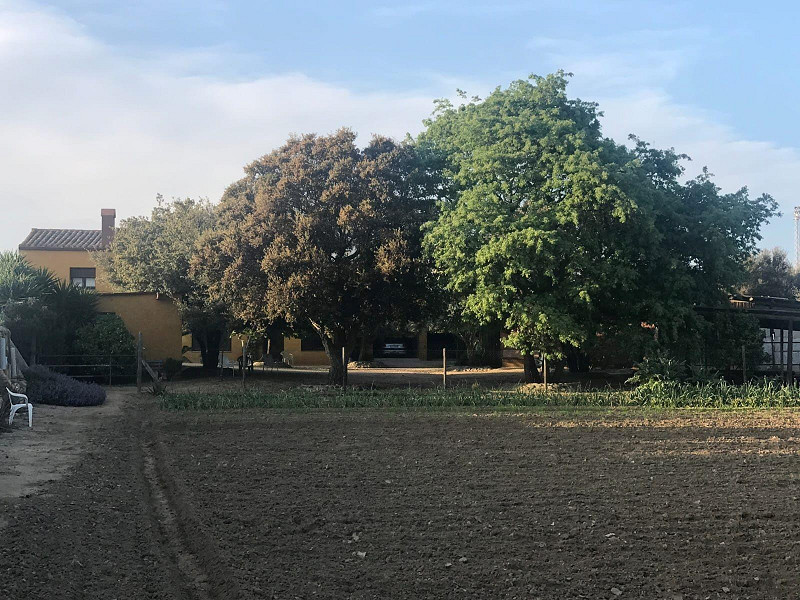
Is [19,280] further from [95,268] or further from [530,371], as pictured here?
[95,268]

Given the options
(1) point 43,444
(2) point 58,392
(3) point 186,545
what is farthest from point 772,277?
(3) point 186,545

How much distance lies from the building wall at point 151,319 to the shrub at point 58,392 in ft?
28.6

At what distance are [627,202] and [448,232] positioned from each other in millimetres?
4638

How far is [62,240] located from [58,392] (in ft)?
102

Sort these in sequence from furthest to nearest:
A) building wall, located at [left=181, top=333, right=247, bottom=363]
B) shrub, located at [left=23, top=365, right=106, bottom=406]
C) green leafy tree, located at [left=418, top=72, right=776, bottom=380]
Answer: building wall, located at [left=181, top=333, right=247, bottom=363]
green leafy tree, located at [left=418, top=72, right=776, bottom=380]
shrub, located at [left=23, top=365, right=106, bottom=406]

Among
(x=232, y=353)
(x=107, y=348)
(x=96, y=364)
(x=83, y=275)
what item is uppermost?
(x=83, y=275)

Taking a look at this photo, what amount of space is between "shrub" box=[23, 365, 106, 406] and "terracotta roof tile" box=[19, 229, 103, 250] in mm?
27464

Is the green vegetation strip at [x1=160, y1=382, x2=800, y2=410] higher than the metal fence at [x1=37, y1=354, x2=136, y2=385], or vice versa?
the metal fence at [x1=37, y1=354, x2=136, y2=385]

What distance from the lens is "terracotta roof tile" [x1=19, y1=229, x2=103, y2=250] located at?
44719 mm

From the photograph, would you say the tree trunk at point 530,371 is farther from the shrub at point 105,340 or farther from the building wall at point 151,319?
the shrub at point 105,340

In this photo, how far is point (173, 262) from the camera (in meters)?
28.7

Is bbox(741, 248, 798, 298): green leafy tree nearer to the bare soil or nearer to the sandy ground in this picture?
the bare soil

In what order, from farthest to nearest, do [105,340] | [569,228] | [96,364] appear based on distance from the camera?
[96,364]
[105,340]
[569,228]

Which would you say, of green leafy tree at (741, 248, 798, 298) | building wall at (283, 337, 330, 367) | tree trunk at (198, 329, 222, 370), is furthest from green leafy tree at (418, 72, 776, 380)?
green leafy tree at (741, 248, 798, 298)
